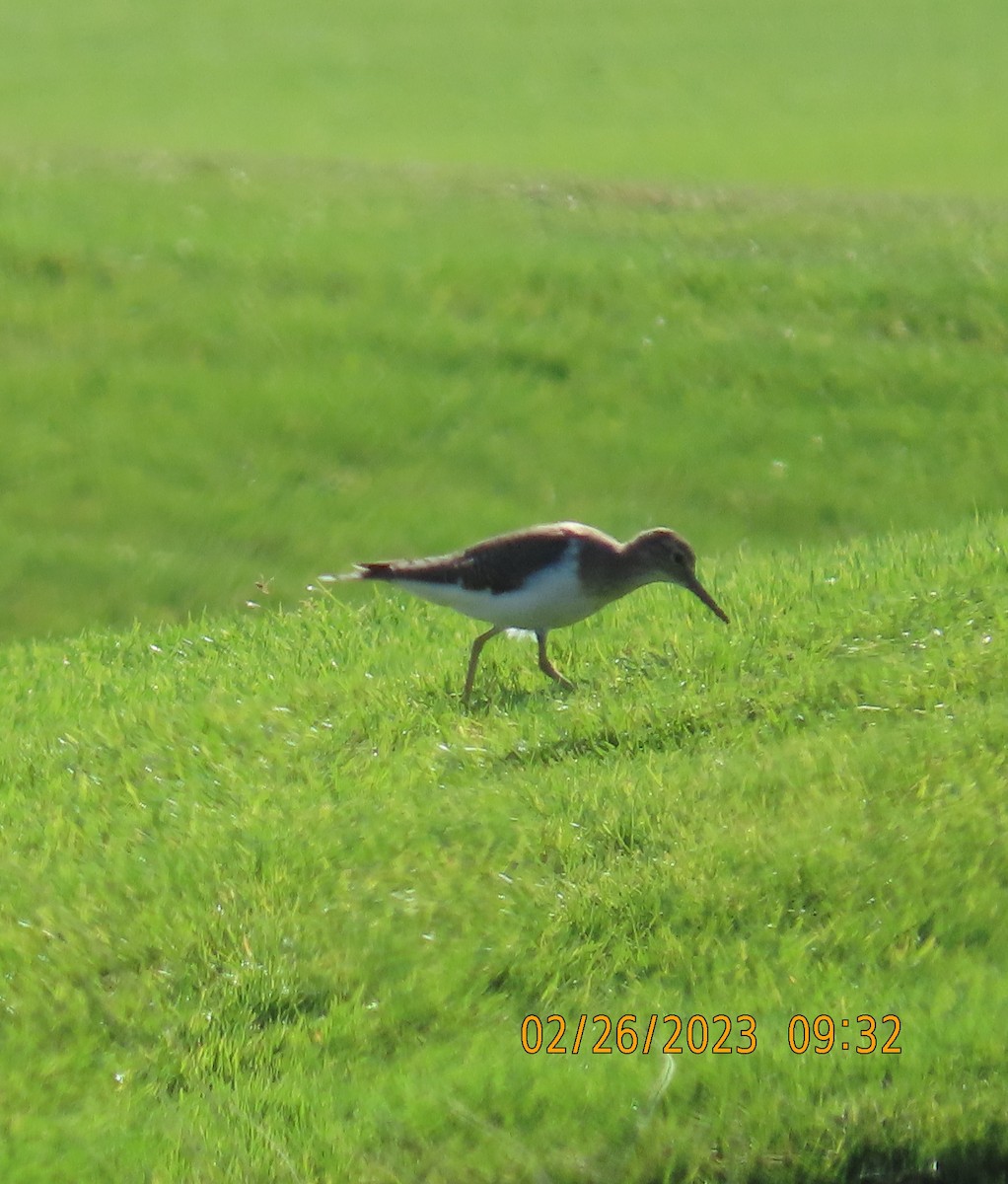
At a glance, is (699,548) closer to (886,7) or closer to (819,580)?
(819,580)

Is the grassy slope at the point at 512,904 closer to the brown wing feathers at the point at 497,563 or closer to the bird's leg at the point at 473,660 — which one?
the bird's leg at the point at 473,660

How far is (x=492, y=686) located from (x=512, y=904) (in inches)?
102

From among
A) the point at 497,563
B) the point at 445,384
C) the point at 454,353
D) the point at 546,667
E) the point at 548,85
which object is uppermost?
the point at 497,563

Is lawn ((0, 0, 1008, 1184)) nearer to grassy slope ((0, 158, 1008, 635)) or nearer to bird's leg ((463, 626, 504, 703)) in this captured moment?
grassy slope ((0, 158, 1008, 635))

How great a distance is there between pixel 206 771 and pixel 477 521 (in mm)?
7354

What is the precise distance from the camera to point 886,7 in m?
43.6

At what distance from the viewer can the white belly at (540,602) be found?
379 inches

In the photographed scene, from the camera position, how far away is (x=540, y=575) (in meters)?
9.70
